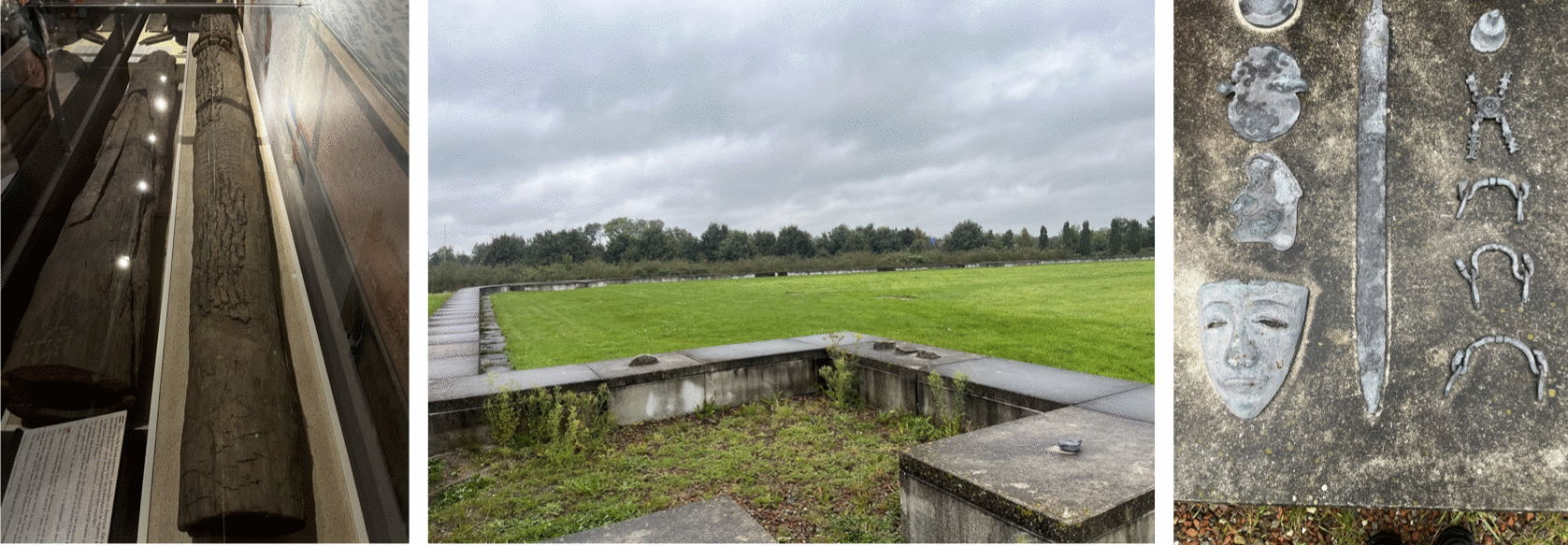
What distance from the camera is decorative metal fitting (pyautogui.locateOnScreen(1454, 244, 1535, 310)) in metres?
1.51

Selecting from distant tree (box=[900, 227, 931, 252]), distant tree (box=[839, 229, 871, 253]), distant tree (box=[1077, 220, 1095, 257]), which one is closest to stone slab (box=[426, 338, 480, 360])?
distant tree (box=[1077, 220, 1095, 257])

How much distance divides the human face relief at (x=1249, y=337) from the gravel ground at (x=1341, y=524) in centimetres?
44

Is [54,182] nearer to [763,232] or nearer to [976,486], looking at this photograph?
[976,486]

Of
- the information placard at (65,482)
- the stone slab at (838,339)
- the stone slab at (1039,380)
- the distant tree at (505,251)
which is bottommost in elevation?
the stone slab at (1039,380)

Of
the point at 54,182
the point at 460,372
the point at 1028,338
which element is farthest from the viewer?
the point at 1028,338

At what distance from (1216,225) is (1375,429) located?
74 centimetres

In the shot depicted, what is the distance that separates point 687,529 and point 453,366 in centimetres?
241

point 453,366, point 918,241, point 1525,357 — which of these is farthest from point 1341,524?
point 918,241

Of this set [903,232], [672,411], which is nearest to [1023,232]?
[903,232]

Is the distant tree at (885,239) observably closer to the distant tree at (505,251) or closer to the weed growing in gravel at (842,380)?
the distant tree at (505,251)

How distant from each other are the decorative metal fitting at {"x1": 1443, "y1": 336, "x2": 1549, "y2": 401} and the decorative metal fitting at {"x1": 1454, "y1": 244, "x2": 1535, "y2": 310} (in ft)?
0.36

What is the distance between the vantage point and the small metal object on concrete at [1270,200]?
→ 156 cm

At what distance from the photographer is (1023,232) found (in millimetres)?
9219

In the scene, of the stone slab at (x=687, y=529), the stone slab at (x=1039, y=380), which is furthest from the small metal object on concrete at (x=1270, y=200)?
the stone slab at (x=687, y=529)
